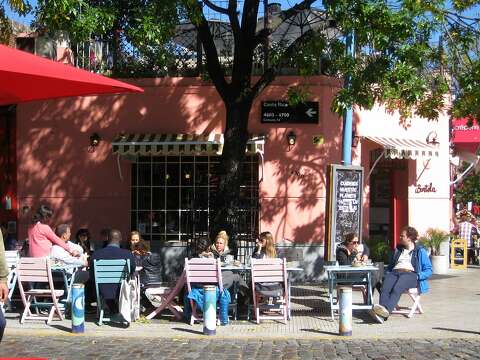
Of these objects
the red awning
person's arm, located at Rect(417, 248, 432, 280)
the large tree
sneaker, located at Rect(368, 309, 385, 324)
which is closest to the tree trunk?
the large tree

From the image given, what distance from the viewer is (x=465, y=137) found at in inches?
712

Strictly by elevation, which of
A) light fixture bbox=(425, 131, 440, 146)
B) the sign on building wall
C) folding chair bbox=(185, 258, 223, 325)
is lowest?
folding chair bbox=(185, 258, 223, 325)

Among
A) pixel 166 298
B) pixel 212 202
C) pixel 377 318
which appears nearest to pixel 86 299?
pixel 166 298

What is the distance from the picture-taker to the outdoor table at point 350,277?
9.82 meters

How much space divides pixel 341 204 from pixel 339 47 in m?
2.47

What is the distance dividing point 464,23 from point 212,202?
4826mm

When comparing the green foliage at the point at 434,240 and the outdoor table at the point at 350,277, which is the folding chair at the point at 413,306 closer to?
the outdoor table at the point at 350,277

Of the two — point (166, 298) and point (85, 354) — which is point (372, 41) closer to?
point (166, 298)

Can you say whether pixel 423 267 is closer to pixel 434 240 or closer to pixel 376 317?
pixel 376 317

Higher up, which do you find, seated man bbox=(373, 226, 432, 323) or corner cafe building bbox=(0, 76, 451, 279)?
corner cafe building bbox=(0, 76, 451, 279)

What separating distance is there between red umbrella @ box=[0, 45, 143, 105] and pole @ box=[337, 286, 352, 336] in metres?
3.58

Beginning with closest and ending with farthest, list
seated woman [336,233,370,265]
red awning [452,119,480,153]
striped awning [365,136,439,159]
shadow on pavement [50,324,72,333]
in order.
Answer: shadow on pavement [50,324,72,333]
seated woman [336,233,370,265]
striped awning [365,136,439,159]
red awning [452,119,480,153]

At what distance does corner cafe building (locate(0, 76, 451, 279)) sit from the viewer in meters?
13.7

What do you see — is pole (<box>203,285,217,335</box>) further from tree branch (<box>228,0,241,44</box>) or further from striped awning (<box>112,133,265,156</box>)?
striped awning (<box>112,133,265,156</box>)
